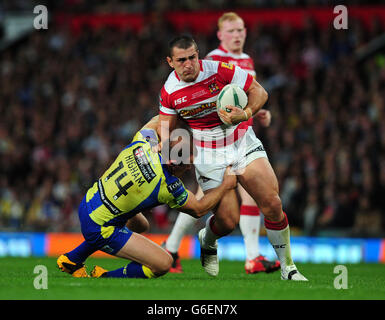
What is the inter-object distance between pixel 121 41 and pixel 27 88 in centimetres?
253

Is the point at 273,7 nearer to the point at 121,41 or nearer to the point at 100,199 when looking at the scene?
the point at 121,41

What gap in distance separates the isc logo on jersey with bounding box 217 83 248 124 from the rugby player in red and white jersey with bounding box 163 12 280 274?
142cm

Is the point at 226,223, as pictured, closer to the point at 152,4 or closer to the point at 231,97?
the point at 231,97

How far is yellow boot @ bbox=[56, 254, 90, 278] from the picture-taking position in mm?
7109

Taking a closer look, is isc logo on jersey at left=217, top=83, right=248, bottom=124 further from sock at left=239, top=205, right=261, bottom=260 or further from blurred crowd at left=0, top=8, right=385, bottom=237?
blurred crowd at left=0, top=8, right=385, bottom=237

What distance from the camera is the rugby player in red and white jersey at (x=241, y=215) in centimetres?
831

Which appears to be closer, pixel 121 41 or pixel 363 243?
pixel 363 243

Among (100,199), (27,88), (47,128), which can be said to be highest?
(27,88)

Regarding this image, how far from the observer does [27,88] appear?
18.1 m

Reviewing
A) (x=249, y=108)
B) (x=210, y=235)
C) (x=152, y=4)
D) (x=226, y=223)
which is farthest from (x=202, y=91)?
(x=152, y=4)

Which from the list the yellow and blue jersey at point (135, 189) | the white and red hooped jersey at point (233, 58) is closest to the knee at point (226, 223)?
the yellow and blue jersey at point (135, 189)

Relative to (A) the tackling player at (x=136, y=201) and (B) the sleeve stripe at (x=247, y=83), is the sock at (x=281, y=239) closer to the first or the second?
(A) the tackling player at (x=136, y=201)
